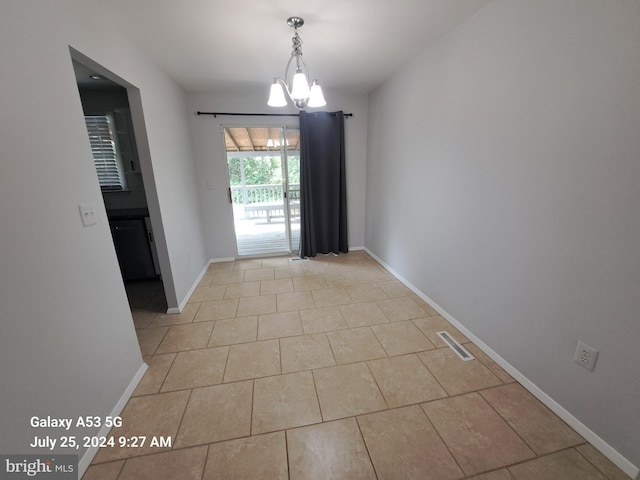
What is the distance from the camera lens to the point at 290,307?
8.40 feet

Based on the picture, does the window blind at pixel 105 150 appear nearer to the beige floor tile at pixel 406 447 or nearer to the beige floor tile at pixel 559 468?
the beige floor tile at pixel 406 447

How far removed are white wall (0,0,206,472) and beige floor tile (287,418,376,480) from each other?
1.02 meters

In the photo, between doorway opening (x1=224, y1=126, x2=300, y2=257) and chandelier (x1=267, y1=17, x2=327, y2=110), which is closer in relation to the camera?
chandelier (x1=267, y1=17, x2=327, y2=110)

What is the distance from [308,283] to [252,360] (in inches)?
52.2

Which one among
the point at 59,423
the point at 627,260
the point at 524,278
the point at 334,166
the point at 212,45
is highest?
the point at 212,45

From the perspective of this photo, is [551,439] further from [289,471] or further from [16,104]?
[16,104]

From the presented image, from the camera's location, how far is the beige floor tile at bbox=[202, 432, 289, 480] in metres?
1.17

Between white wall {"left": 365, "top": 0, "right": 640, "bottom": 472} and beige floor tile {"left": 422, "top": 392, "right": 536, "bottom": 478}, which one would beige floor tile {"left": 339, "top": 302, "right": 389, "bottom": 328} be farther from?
beige floor tile {"left": 422, "top": 392, "right": 536, "bottom": 478}

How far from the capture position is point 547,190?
4.53ft

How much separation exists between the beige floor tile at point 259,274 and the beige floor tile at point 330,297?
29.4 inches

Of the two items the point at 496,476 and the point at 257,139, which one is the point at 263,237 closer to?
the point at 257,139

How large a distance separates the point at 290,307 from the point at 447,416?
1.56 m

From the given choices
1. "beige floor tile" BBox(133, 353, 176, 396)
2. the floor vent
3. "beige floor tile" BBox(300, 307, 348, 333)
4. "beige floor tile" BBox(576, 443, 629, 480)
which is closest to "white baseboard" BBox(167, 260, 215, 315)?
"beige floor tile" BBox(133, 353, 176, 396)

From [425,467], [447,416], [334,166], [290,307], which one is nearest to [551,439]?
[447,416]
